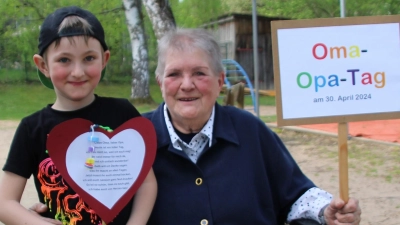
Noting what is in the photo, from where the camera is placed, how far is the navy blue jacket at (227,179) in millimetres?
2160

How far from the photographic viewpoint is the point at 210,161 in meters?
2.22

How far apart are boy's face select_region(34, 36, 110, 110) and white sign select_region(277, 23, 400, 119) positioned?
2.55 ft

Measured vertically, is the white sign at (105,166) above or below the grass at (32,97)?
below

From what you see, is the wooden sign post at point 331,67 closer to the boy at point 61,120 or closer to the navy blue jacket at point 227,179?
the navy blue jacket at point 227,179

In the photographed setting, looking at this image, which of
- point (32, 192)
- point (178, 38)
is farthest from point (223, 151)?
point (32, 192)

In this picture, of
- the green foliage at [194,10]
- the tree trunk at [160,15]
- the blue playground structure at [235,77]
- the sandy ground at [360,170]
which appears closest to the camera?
the sandy ground at [360,170]

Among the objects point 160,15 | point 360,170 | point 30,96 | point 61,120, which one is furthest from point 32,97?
point 61,120

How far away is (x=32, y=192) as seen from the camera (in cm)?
545

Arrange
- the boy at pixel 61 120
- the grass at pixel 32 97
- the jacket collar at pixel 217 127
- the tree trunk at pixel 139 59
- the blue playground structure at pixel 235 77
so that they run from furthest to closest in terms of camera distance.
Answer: the tree trunk at pixel 139 59 → the grass at pixel 32 97 → the blue playground structure at pixel 235 77 → the jacket collar at pixel 217 127 → the boy at pixel 61 120

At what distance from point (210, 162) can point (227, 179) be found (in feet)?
0.34

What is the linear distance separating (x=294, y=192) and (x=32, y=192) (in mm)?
3851

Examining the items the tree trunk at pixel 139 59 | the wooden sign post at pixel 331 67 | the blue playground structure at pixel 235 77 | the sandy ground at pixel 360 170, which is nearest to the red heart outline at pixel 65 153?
the wooden sign post at pixel 331 67

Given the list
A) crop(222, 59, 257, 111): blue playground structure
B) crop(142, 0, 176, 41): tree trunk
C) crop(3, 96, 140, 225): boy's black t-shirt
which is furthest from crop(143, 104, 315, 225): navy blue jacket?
crop(222, 59, 257, 111): blue playground structure

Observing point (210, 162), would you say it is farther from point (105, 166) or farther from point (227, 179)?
point (105, 166)
